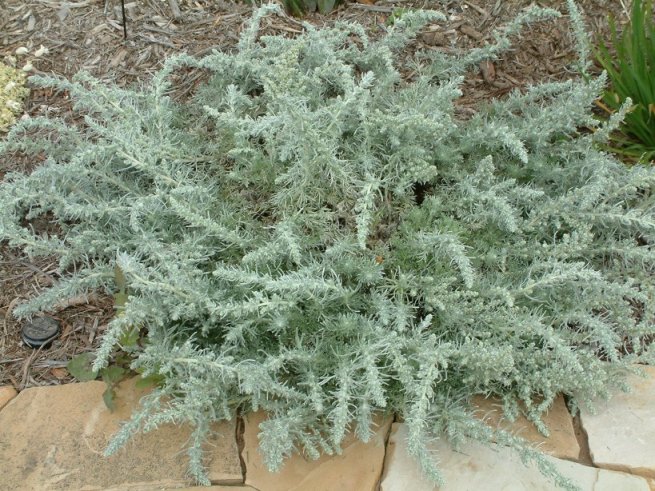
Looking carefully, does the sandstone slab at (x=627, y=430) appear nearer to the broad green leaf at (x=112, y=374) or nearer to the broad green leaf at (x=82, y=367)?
the broad green leaf at (x=112, y=374)

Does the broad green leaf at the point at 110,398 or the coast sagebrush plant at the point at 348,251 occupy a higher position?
the coast sagebrush plant at the point at 348,251

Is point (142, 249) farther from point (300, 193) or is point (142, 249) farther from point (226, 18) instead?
point (226, 18)

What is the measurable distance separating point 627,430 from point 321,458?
997mm

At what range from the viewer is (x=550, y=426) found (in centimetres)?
228

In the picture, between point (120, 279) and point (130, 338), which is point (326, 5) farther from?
point (130, 338)

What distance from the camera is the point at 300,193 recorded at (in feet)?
7.69

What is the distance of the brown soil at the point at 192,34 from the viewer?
10.00 ft

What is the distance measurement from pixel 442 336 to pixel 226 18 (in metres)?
1.88

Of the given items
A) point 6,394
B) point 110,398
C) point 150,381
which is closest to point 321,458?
point 150,381

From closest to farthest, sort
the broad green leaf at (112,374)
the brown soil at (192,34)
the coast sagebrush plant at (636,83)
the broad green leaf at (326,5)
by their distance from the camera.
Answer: the broad green leaf at (112,374)
the coast sagebrush plant at (636,83)
the brown soil at (192,34)
the broad green leaf at (326,5)

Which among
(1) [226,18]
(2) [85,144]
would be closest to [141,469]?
(2) [85,144]

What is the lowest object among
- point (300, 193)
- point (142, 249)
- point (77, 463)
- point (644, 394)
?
point (77, 463)

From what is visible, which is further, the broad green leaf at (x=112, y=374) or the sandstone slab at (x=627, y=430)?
the broad green leaf at (x=112, y=374)

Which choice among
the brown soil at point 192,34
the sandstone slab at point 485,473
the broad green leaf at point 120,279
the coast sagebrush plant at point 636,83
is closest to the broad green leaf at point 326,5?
the brown soil at point 192,34
